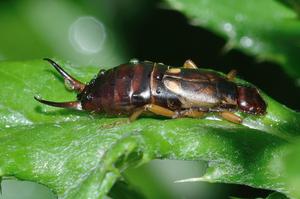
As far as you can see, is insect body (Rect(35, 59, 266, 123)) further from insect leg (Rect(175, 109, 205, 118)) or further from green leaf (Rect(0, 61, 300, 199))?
green leaf (Rect(0, 61, 300, 199))

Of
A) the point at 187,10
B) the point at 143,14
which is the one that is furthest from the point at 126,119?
the point at 143,14

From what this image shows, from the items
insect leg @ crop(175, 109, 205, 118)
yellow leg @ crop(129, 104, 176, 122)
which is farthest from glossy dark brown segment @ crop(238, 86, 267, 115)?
yellow leg @ crop(129, 104, 176, 122)

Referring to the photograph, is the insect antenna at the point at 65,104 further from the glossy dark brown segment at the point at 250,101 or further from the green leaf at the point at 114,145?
the glossy dark brown segment at the point at 250,101

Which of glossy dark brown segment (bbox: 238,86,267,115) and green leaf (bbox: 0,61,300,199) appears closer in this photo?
green leaf (bbox: 0,61,300,199)

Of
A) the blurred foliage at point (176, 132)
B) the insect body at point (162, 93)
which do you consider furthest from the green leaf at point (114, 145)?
the insect body at point (162, 93)

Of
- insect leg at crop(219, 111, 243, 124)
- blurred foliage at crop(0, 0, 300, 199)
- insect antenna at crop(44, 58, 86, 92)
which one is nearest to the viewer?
blurred foliage at crop(0, 0, 300, 199)
